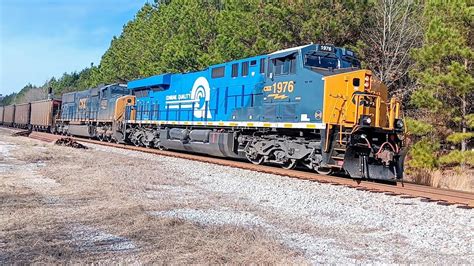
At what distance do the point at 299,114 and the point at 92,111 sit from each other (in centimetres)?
2143

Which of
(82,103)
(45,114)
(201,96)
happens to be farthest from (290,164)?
(45,114)

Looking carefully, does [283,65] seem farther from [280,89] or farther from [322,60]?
[322,60]

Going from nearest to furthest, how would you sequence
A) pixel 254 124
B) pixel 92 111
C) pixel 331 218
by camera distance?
pixel 331 218 → pixel 254 124 → pixel 92 111

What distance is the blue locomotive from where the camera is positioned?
1177 cm

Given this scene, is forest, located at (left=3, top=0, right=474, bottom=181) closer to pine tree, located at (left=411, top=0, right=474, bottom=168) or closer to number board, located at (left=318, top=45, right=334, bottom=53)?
pine tree, located at (left=411, top=0, right=474, bottom=168)

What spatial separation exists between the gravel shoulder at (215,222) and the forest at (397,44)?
8.19 metres

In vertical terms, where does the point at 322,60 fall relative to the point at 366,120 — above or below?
above

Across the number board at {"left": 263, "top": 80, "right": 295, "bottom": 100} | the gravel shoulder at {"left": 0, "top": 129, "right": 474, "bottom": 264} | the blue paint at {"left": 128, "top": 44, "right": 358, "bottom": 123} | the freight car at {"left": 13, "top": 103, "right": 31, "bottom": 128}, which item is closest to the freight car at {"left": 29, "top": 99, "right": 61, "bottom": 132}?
the freight car at {"left": 13, "top": 103, "right": 31, "bottom": 128}

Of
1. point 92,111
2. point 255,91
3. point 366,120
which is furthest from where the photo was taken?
point 92,111

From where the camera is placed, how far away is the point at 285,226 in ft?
21.5

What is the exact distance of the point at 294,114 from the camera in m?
13.4

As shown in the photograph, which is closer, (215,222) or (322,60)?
(215,222)

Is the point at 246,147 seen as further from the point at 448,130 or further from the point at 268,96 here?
the point at 448,130

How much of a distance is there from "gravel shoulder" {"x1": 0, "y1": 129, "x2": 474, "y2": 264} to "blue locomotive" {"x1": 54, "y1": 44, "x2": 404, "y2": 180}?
1.65 m
